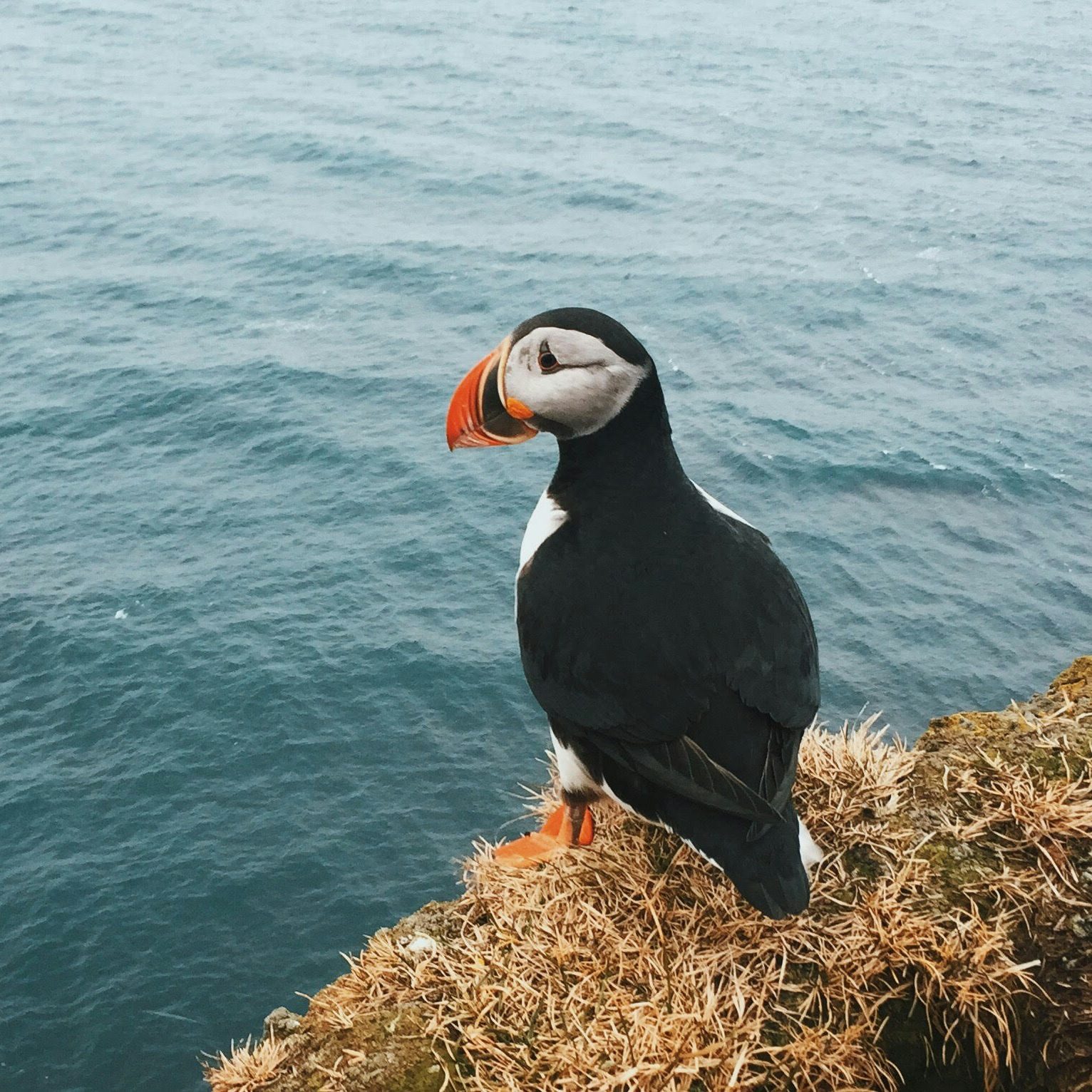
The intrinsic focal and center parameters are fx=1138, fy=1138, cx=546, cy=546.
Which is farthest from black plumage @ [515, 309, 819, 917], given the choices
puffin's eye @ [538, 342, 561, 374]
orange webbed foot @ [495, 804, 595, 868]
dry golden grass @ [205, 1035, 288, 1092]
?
dry golden grass @ [205, 1035, 288, 1092]

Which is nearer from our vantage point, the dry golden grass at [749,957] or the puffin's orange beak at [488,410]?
the dry golden grass at [749,957]

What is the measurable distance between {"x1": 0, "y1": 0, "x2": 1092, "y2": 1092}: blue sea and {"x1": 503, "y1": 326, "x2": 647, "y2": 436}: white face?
1058 centimetres

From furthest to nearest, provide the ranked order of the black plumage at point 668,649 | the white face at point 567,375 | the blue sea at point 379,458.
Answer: the blue sea at point 379,458, the white face at point 567,375, the black plumage at point 668,649

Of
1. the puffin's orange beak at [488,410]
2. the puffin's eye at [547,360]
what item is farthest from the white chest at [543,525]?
the puffin's eye at [547,360]

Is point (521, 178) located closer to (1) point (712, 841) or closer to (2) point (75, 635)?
(2) point (75, 635)

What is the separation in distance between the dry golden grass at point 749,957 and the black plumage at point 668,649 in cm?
31

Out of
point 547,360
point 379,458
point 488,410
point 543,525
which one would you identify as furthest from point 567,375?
point 379,458

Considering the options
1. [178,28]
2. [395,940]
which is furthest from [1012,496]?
[178,28]

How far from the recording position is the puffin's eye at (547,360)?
4.95 m

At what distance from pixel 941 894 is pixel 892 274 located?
30298mm

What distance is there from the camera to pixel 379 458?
22766 mm

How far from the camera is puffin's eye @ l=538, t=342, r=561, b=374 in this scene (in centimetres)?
495

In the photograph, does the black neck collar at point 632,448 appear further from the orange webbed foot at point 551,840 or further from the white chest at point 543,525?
the orange webbed foot at point 551,840

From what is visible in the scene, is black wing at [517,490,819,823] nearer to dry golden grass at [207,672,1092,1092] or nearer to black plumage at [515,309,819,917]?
black plumage at [515,309,819,917]
